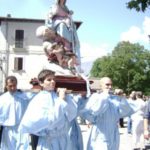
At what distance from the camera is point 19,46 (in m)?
53.9

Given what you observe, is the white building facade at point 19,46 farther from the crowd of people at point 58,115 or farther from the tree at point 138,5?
the crowd of people at point 58,115

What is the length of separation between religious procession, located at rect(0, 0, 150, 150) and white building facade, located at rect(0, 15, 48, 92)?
4214 centimetres

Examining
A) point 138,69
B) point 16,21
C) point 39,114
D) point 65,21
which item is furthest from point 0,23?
point 39,114

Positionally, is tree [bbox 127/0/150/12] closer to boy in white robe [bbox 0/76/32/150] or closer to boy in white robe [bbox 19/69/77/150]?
boy in white robe [bbox 0/76/32/150]

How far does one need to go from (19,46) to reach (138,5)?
39513 mm

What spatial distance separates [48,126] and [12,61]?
156ft

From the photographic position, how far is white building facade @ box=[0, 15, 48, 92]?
53.2m

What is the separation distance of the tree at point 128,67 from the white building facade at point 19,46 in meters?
25.3

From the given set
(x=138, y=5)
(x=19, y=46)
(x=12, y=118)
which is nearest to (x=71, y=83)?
(x=12, y=118)

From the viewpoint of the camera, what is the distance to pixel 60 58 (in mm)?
10148

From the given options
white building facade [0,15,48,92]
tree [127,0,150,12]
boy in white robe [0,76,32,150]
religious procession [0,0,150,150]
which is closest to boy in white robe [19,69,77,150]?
religious procession [0,0,150,150]

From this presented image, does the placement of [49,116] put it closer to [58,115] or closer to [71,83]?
[58,115]

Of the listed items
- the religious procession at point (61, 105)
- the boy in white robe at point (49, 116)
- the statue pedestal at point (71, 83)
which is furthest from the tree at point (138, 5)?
the boy in white robe at point (49, 116)

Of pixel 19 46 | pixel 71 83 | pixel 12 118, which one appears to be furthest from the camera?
pixel 19 46
